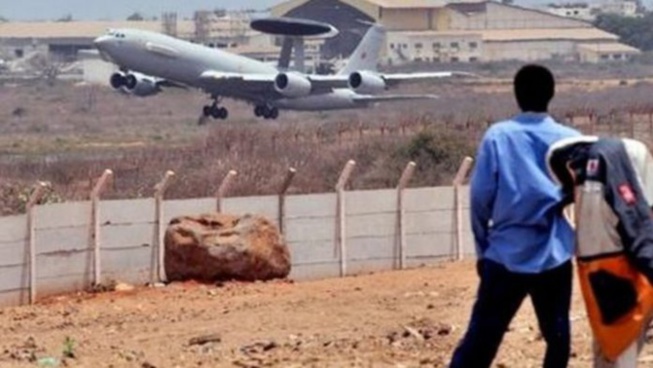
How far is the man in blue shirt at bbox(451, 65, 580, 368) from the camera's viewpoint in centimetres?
1086

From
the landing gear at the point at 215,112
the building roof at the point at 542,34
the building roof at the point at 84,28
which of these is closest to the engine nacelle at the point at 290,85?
the landing gear at the point at 215,112

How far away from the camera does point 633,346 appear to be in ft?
34.4

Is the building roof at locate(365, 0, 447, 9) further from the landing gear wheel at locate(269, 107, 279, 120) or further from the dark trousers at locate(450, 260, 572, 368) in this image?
the dark trousers at locate(450, 260, 572, 368)

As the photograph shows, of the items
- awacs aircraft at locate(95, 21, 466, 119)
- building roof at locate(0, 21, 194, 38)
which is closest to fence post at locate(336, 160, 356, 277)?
awacs aircraft at locate(95, 21, 466, 119)

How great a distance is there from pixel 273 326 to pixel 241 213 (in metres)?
5.72

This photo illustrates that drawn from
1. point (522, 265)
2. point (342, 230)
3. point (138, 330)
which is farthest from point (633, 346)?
point (342, 230)

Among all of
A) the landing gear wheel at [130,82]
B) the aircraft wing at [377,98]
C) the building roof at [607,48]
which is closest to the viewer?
the landing gear wheel at [130,82]

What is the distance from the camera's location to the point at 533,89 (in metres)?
11.1

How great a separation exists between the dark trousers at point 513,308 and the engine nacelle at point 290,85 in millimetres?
63166

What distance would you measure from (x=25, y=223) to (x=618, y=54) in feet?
384

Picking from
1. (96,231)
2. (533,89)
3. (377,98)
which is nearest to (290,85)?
(377,98)

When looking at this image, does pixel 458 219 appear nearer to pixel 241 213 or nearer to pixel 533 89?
pixel 241 213

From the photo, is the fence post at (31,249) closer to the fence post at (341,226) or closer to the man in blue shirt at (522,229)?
the fence post at (341,226)

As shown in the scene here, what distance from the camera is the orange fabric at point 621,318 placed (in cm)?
1028
